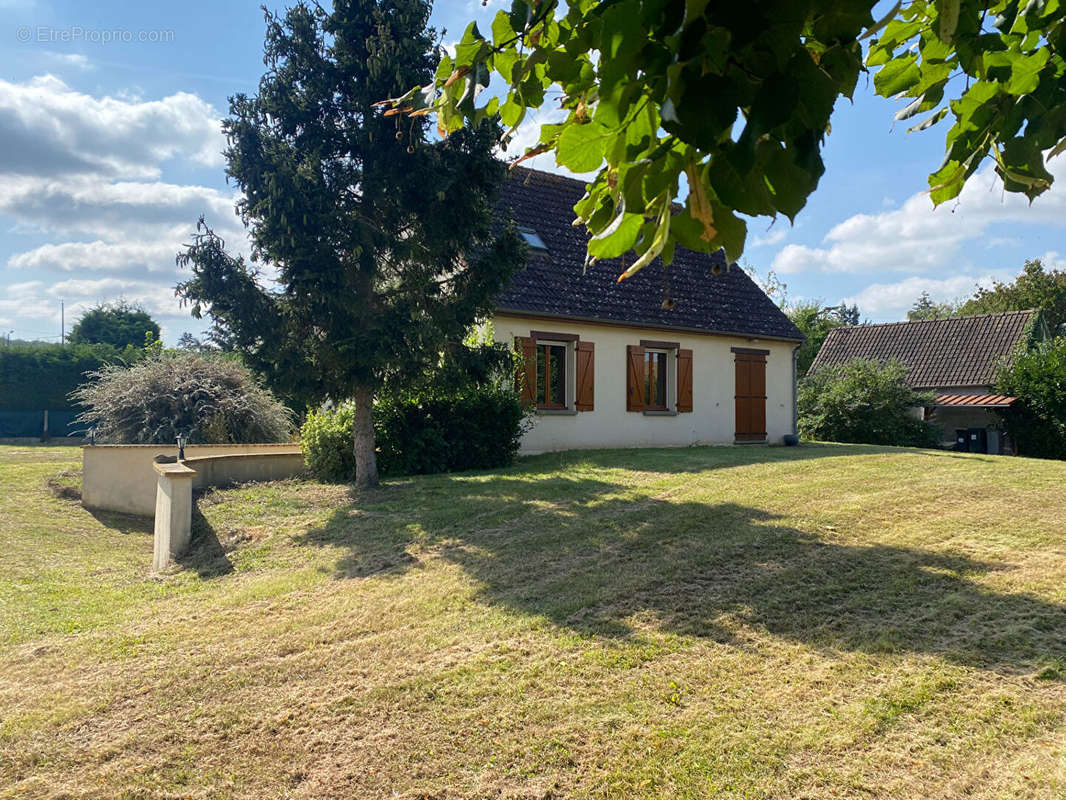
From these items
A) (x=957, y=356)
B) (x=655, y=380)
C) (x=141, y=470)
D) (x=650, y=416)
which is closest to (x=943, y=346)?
(x=957, y=356)

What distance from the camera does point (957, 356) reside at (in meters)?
25.5

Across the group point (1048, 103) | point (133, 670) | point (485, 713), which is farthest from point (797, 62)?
point (133, 670)

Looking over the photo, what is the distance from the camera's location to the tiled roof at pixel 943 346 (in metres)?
24.7

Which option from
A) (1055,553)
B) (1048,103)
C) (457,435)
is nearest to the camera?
(1048,103)

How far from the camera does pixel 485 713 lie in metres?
3.54

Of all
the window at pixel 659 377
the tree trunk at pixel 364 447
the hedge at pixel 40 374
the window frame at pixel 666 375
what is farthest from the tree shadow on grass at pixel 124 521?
the hedge at pixel 40 374

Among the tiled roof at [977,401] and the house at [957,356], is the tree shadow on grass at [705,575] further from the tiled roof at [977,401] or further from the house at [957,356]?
the house at [957,356]

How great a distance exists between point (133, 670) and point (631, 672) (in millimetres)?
2957

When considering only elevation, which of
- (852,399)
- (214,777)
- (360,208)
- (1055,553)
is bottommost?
(214,777)

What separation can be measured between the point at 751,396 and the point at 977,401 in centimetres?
909

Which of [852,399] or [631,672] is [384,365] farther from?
[852,399]

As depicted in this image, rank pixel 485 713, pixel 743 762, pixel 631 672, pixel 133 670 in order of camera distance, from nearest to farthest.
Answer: pixel 743 762 < pixel 485 713 < pixel 631 672 < pixel 133 670

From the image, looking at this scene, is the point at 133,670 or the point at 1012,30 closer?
the point at 1012,30

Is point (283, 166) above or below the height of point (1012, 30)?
above
